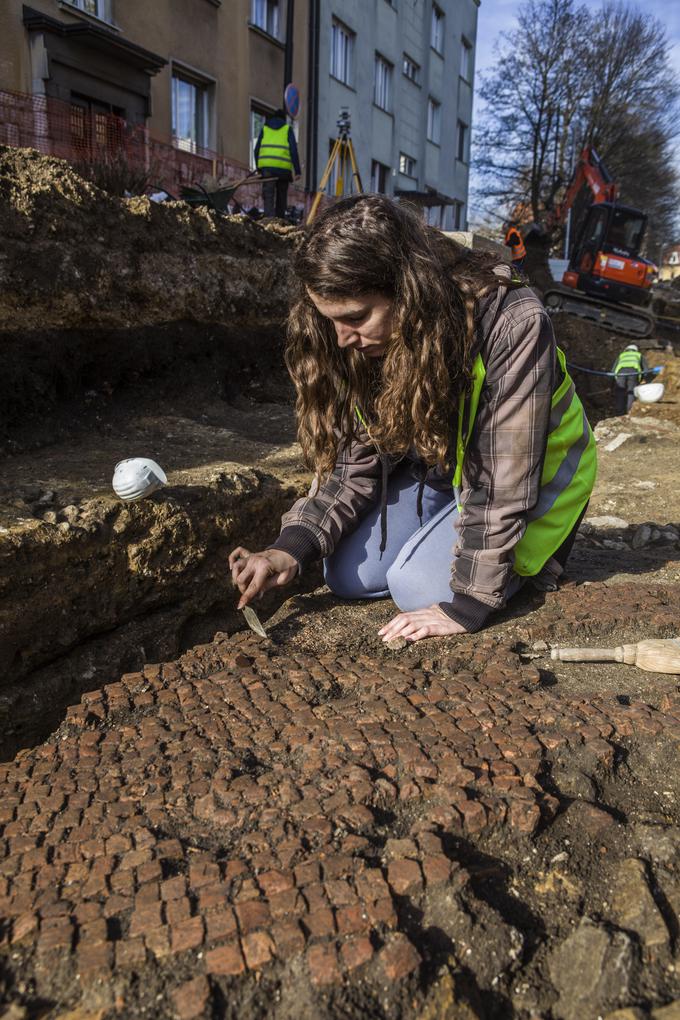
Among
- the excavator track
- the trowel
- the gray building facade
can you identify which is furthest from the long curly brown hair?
the gray building facade

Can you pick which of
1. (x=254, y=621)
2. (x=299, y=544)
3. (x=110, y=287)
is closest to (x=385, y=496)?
(x=299, y=544)

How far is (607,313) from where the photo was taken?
1375 centimetres

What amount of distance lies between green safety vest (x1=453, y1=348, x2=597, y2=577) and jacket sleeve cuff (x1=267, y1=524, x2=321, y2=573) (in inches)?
18.6

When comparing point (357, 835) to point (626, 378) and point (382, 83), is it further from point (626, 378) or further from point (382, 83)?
point (382, 83)

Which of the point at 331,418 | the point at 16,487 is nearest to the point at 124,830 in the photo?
the point at 331,418

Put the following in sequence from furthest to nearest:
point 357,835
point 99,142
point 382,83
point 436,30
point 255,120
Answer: point 436,30, point 382,83, point 255,120, point 99,142, point 357,835

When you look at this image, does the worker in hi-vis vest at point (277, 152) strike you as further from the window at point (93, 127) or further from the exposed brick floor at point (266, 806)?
the exposed brick floor at point (266, 806)

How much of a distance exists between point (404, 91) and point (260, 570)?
2213 centimetres

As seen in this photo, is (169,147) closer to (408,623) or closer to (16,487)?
(16,487)

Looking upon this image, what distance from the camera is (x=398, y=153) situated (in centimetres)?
2086

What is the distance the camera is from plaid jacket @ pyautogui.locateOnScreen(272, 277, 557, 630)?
2.09 m

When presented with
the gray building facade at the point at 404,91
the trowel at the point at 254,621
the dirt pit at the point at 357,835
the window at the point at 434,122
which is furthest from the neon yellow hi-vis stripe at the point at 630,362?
the window at the point at 434,122

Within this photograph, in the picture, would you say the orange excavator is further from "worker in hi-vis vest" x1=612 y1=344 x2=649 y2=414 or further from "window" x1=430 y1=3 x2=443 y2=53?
"window" x1=430 y1=3 x2=443 y2=53

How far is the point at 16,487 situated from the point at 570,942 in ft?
7.90
